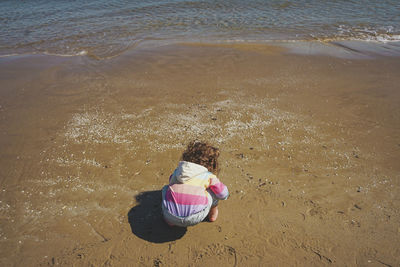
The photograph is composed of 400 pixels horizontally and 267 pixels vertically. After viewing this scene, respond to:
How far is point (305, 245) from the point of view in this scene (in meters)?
2.88

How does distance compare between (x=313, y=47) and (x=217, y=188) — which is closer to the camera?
(x=217, y=188)

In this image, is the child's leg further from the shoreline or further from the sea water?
the sea water

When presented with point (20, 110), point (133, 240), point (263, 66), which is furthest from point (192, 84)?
point (133, 240)

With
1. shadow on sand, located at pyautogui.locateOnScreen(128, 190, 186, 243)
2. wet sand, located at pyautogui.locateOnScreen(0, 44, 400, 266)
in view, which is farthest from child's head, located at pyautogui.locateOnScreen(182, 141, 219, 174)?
shadow on sand, located at pyautogui.locateOnScreen(128, 190, 186, 243)

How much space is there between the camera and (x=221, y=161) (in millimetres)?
3998

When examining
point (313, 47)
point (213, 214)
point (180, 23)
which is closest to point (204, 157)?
point (213, 214)

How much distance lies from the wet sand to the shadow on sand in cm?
2

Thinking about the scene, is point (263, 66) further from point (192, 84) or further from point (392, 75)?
point (392, 75)

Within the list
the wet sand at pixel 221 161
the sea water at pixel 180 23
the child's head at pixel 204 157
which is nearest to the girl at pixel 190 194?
the child's head at pixel 204 157

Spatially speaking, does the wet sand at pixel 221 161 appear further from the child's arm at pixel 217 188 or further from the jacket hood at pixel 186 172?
the jacket hood at pixel 186 172

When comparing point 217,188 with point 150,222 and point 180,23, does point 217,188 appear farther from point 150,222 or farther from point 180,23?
point 180,23

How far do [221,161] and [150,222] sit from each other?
1.38 m

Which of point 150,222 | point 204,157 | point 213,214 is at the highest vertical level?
point 204,157

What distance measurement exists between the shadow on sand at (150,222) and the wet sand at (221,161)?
0.02 meters
